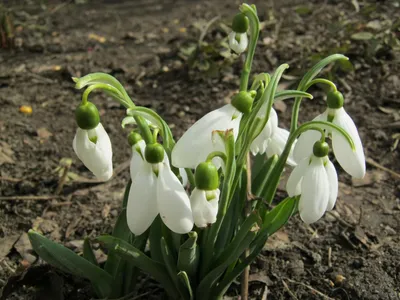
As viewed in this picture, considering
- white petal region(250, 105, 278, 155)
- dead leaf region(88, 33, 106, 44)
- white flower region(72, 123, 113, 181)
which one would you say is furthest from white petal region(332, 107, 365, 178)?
dead leaf region(88, 33, 106, 44)

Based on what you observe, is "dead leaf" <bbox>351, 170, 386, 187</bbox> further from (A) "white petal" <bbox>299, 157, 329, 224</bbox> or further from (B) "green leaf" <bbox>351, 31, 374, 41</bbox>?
(A) "white petal" <bbox>299, 157, 329, 224</bbox>

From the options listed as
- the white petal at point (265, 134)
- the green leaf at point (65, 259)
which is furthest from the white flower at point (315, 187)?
the green leaf at point (65, 259)

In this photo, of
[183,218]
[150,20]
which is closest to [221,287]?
[183,218]

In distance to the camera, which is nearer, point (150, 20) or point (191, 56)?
point (191, 56)

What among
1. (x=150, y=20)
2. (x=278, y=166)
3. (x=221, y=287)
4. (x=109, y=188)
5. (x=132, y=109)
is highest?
(x=132, y=109)

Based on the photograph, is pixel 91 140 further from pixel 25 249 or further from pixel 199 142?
pixel 25 249

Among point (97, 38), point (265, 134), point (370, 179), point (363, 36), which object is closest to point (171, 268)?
point (265, 134)

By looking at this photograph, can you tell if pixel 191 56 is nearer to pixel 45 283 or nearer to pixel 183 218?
pixel 45 283

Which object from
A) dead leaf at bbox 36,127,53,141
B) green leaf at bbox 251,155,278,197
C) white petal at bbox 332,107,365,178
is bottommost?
dead leaf at bbox 36,127,53,141
